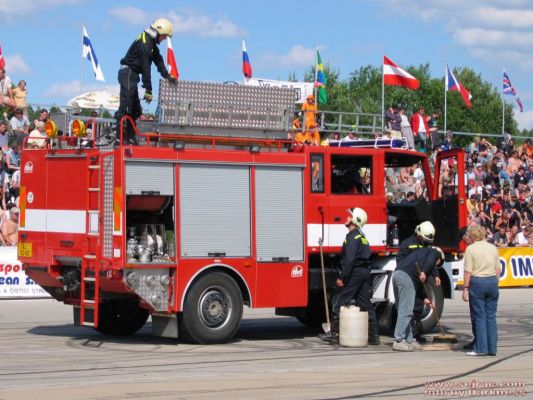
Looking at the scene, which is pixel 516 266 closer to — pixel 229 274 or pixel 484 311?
pixel 484 311

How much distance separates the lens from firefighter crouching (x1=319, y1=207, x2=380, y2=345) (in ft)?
50.4

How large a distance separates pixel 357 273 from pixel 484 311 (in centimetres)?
202

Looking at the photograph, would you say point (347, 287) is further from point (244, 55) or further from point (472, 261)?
point (244, 55)

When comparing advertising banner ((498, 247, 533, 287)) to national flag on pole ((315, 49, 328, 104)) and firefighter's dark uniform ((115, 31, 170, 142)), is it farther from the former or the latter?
firefighter's dark uniform ((115, 31, 170, 142))

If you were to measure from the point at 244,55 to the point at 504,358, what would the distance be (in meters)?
21.5

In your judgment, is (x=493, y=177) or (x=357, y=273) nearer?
(x=357, y=273)

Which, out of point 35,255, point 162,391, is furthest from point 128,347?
point 162,391

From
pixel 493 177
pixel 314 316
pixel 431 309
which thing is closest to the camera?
pixel 431 309

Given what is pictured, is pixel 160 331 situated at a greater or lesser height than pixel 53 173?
lesser

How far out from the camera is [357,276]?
15414 mm

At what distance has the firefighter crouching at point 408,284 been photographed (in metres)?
14.9

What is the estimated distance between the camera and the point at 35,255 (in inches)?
629

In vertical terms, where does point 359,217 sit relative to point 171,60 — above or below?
below

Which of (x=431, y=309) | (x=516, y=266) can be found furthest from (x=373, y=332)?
(x=516, y=266)
